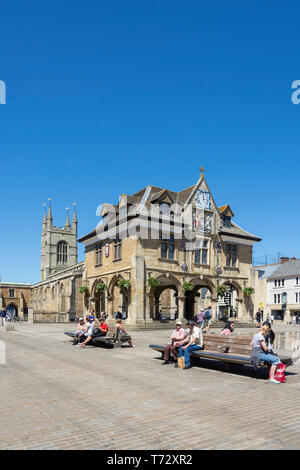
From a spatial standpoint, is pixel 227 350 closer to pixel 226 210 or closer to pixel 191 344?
pixel 191 344

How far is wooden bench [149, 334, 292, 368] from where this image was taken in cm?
1051

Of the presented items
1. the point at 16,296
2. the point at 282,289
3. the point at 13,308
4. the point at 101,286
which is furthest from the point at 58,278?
the point at 13,308

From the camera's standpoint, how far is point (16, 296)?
93.7m

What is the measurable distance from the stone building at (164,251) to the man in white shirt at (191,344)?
63.1ft

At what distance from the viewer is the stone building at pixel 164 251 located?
32312mm

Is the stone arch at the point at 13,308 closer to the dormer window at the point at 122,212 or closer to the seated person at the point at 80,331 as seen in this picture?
the dormer window at the point at 122,212

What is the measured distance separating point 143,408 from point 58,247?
11794 centimetres

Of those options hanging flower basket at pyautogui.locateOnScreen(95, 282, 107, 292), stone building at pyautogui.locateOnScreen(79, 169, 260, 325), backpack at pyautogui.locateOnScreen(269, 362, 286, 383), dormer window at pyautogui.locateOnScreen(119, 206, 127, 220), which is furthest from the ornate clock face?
backpack at pyautogui.locateOnScreen(269, 362, 286, 383)

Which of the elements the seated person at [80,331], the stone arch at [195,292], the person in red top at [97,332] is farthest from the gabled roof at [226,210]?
the seated person at [80,331]

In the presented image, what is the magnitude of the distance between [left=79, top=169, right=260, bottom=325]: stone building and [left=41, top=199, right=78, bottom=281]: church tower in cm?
8122

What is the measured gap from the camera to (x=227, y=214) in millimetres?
39219

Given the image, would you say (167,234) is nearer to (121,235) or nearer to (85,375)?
(121,235)
